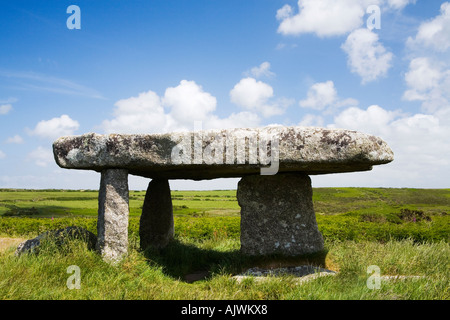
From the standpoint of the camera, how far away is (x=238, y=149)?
18.8 ft

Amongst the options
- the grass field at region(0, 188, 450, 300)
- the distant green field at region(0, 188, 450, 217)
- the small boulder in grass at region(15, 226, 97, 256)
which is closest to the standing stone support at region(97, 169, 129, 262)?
the grass field at region(0, 188, 450, 300)

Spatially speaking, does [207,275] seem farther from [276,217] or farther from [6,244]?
[6,244]

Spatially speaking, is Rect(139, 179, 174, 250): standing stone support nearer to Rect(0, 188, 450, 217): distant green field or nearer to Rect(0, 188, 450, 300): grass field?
Rect(0, 188, 450, 300): grass field

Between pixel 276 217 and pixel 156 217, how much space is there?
3346 millimetres

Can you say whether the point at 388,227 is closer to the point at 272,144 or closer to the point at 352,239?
the point at 352,239

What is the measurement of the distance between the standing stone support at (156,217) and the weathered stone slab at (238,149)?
281 centimetres

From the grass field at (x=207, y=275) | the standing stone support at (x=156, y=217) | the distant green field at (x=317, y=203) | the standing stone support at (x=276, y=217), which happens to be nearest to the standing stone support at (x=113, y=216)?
the grass field at (x=207, y=275)

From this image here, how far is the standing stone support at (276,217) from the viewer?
6.92 m

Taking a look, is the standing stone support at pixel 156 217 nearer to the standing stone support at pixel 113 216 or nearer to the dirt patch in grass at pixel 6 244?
the standing stone support at pixel 113 216

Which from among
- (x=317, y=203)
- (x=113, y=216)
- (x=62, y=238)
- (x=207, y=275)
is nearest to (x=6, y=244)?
(x=62, y=238)

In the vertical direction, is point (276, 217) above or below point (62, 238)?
above

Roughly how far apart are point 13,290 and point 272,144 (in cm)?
410
